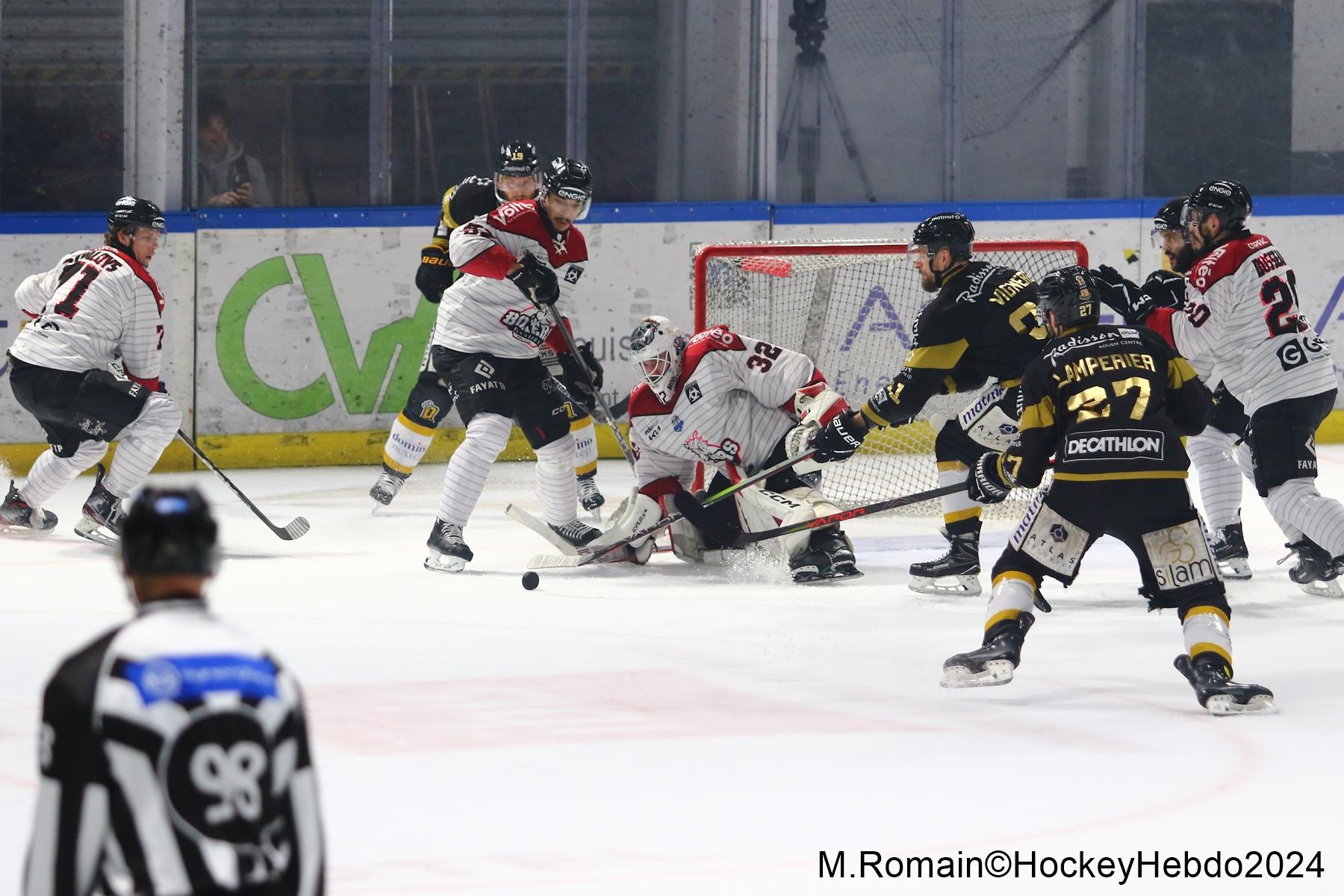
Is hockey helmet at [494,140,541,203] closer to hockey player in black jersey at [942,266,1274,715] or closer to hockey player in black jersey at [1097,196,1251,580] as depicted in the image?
hockey player in black jersey at [1097,196,1251,580]

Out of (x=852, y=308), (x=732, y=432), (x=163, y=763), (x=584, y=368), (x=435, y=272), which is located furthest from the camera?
(x=852, y=308)

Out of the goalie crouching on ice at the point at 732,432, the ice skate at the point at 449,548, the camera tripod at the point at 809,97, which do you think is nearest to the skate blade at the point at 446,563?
the ice skate at the point at 449,548

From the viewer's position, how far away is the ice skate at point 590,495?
6.59 m

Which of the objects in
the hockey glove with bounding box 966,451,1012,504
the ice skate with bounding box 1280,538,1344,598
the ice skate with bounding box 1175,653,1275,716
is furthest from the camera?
the ice skate with bounding box 1280,538,1344,598

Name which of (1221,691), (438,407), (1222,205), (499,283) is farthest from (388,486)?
(1221,691)

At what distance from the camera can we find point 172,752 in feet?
4.76

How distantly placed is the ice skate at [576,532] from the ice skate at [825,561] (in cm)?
62

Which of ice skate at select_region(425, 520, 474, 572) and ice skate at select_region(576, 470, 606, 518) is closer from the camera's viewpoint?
ice skate at select_region(425, 520, 474, 572)

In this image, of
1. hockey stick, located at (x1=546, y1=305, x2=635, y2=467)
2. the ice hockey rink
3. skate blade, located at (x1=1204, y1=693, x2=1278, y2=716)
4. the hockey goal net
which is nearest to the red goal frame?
the hockey goal net

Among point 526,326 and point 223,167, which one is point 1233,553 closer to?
point 526,326

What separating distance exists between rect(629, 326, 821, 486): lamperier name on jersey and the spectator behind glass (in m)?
3.02

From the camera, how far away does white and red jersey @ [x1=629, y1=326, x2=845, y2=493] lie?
5297 mm

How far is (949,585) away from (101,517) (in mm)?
2570

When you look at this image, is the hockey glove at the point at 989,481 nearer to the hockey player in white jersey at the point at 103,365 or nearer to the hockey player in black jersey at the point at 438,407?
the hockey player in black jersey at the point at 438,407
